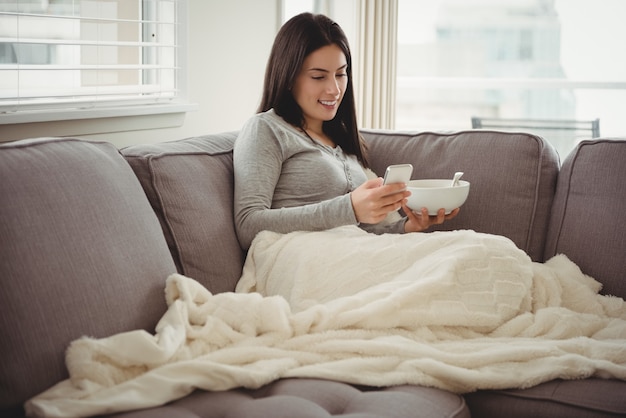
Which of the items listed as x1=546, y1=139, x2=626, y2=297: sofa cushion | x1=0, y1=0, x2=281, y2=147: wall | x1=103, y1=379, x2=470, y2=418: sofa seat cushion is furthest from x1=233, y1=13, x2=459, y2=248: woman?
x1=103, y1=379, x2=470, y2=418: sofa seat cushion

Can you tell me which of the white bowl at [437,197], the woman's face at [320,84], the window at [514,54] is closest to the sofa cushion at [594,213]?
the white bowl at [437,197]

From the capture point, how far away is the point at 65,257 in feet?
5.19

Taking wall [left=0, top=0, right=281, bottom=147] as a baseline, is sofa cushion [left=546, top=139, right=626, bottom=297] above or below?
below

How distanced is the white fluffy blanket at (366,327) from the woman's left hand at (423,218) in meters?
0.16

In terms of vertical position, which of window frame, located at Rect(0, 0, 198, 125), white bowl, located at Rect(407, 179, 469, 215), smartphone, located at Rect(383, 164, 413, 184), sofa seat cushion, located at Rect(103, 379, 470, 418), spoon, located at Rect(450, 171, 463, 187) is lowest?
sofa seat cushion, located at Rect(103, 379, 470, 418)

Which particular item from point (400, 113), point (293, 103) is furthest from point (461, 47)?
point (293, 103)

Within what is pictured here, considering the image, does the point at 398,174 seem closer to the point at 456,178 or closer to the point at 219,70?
the point at 456,178

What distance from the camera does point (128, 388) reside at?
1.49m

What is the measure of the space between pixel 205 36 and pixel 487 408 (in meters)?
1.91

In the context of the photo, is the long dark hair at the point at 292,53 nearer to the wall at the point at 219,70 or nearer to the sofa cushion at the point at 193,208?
the sofa cushion at the point at 193,208

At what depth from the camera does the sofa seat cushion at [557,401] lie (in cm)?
162

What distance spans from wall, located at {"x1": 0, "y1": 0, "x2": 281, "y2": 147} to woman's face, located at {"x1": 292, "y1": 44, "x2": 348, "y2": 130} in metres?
0.59

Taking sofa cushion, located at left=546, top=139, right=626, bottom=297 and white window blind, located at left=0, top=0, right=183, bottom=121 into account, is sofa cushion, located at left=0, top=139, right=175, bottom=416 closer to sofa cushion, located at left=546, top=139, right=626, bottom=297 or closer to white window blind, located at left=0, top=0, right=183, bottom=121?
white window blind, located at left=0, top=0, right=183, bottom=121

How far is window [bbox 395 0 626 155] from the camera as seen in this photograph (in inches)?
249
